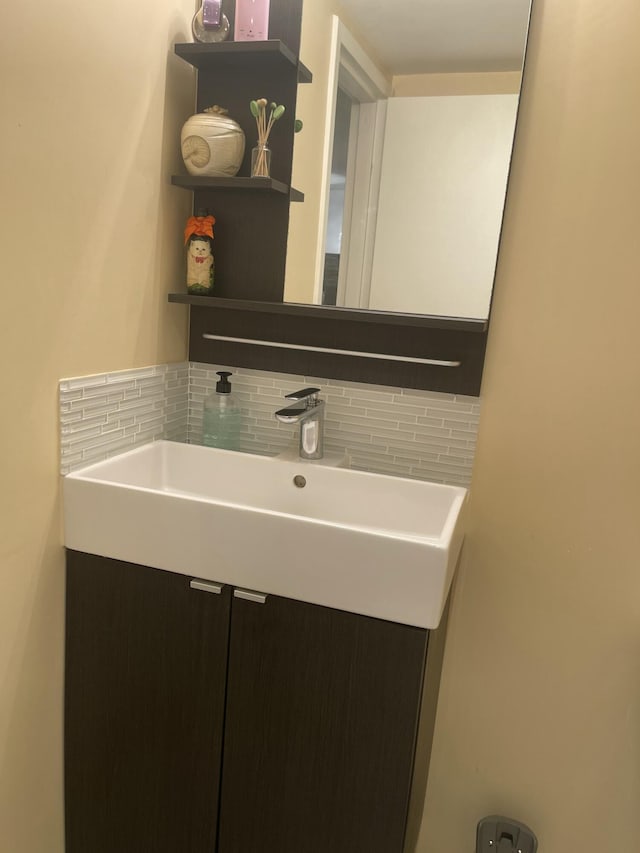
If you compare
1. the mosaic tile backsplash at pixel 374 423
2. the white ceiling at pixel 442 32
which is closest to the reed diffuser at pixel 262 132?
the white ceiling at pixel 442 32

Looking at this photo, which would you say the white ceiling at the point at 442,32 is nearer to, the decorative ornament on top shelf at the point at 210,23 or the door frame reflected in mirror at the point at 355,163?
the door frame reflected in mirror at the point at 355,163

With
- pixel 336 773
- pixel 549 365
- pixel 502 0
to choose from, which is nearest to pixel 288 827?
pixel 336 773

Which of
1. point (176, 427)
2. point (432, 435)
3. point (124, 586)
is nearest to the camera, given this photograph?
point (124, 586)

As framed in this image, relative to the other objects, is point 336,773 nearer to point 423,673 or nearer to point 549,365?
point 423,673

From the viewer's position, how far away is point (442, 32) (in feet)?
4.42

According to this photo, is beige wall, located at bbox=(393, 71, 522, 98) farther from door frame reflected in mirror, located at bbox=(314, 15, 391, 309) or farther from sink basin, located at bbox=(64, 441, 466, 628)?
sink basin, located at bbox=(64, 441, 466, 628)

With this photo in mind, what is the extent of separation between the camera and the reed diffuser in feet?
4.62

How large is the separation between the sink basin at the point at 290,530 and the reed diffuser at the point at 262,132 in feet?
2.12

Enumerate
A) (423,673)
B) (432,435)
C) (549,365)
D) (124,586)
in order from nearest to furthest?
1. (423,673)
2. (124,586)
3. (549,365)
4. (432,435)

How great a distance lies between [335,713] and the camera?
1182mm

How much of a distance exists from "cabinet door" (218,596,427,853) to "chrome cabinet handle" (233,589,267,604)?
1cm

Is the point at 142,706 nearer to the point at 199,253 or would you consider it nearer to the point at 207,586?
the point at 207,586

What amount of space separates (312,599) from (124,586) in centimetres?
39

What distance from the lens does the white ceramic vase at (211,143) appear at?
1374mm
